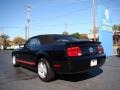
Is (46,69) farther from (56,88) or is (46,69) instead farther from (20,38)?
(20,38)

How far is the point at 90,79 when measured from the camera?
6457 millimetres

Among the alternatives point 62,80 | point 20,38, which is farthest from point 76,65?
point 20,38

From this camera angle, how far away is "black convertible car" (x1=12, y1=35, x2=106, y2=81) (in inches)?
222

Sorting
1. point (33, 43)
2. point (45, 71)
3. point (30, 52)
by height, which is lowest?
point (45, 71)

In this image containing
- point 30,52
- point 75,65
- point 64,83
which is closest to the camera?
point 75,65

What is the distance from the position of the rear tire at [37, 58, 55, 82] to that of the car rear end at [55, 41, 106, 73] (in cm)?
40

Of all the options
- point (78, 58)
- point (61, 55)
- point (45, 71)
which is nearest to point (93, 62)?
point (78, 58)

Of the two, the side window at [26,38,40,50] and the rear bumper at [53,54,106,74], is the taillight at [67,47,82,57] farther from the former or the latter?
the side window at [26,38,40,50]

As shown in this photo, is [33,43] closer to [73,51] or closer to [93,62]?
[73,51]

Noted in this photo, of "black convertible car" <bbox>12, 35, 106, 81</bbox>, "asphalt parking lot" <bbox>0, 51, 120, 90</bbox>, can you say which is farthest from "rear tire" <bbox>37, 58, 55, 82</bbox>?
"asphalt parking lot" <bbox>0, 51, 120, 90</bbox>

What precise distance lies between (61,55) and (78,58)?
0.48 meters

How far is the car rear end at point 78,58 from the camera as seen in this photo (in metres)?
5.56

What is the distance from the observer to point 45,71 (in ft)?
20.9

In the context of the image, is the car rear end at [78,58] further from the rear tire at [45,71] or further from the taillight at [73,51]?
the rear tire at [45,71]
